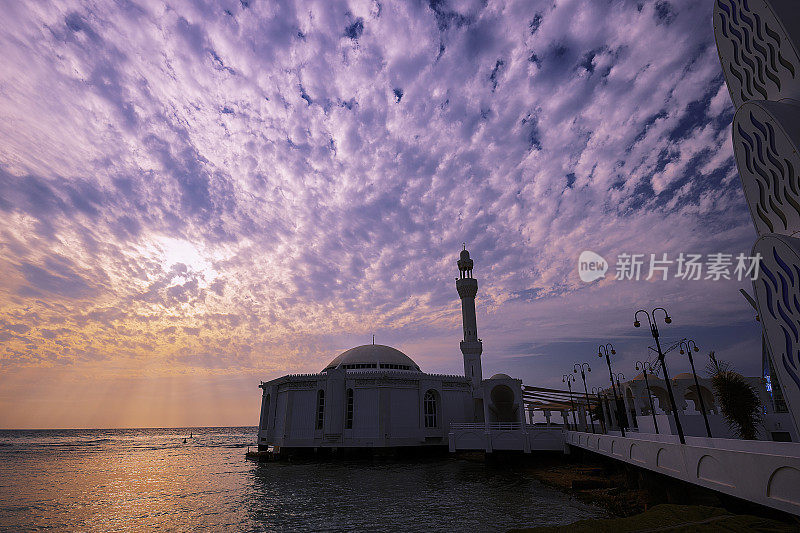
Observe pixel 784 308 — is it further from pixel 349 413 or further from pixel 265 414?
pixel 265 414

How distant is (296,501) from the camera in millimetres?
23688

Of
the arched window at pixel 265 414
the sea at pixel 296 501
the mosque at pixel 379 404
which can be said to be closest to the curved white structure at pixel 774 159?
the sea at pixel 296 501

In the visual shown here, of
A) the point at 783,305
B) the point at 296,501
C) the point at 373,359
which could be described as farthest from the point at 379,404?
the point at 783,305

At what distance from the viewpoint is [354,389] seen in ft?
160

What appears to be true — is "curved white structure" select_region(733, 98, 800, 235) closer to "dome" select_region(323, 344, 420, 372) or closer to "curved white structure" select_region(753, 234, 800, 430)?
"curved white structure" select_region(753, 234, 800, 430)

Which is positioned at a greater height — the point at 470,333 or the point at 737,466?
the point at 470,333

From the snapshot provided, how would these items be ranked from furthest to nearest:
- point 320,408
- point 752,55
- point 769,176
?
point 320,408
point 752,55
point 769,176

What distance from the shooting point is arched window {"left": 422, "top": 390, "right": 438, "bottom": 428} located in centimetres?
4953

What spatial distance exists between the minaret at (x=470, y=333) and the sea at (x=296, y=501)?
16363mm

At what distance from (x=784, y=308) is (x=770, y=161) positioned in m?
4.11

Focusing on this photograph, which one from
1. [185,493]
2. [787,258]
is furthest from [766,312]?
[185,493]

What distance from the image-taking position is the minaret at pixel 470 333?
5534 cm

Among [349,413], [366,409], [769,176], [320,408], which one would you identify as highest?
[769,176]

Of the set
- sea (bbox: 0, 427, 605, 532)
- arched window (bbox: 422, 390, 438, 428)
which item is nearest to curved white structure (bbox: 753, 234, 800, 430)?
sea (bbox: 0, 427, 605, 532)
